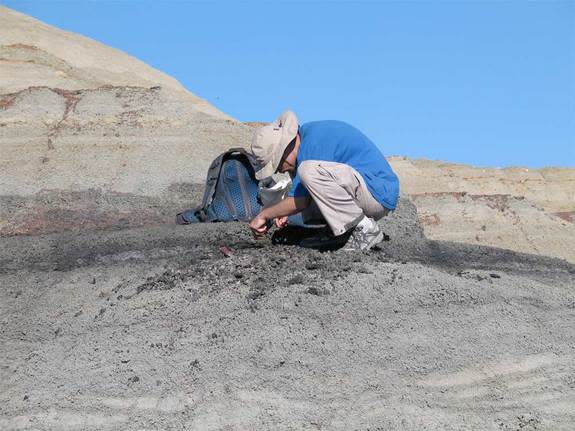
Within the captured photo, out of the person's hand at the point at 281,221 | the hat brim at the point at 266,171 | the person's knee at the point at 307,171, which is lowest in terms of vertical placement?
the person's hand at the point at 281,221

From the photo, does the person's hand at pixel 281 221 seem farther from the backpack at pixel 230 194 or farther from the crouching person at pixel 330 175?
the backpack at pixel 230 194

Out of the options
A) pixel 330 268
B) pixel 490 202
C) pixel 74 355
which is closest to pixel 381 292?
pixel 330 268

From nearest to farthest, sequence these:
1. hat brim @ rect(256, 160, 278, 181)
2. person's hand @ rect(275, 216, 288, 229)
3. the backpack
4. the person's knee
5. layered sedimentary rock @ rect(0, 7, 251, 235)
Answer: the person's knee, hat brim @ rect(256, 160, 278, 181), person's hand @ rect(275, 216, 288, 229), the backpack, layered sedimentary rock @ rect(0, 7, 251, 235)

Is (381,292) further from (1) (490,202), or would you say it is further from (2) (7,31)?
(2) (7,31)

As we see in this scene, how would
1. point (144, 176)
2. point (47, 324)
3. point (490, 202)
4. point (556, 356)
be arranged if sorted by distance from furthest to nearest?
point (490, 202), point (144, 176), point (47, 324), point (556, 356)

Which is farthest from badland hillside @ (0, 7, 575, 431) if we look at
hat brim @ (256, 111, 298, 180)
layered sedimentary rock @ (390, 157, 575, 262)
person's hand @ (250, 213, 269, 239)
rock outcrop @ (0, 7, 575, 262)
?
layered sedimentary rock @ (390, 157, 575, 262)

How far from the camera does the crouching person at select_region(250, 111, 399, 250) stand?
511cm

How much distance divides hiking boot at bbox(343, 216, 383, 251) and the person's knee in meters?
0.54

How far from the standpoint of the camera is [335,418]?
12.9 feet

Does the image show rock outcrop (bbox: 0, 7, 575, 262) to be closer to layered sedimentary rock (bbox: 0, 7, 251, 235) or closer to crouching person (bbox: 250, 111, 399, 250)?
layered sedimentary rock (bbox: 0, 7, 251, 235)

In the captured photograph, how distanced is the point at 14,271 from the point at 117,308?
152 cm

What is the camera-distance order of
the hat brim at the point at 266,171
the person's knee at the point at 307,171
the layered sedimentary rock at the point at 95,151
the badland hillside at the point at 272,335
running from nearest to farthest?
the badland hillside at the point at 272,335 → the person's knee at the point at 307,171 → the hat brim at the point at 266,171 → the layered sedimentary rock at the point at 95,151

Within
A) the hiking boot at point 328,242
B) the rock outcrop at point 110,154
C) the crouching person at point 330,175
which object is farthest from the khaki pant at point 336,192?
the rock outcrop at point 110,154

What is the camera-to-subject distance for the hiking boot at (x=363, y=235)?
5.44 meters
